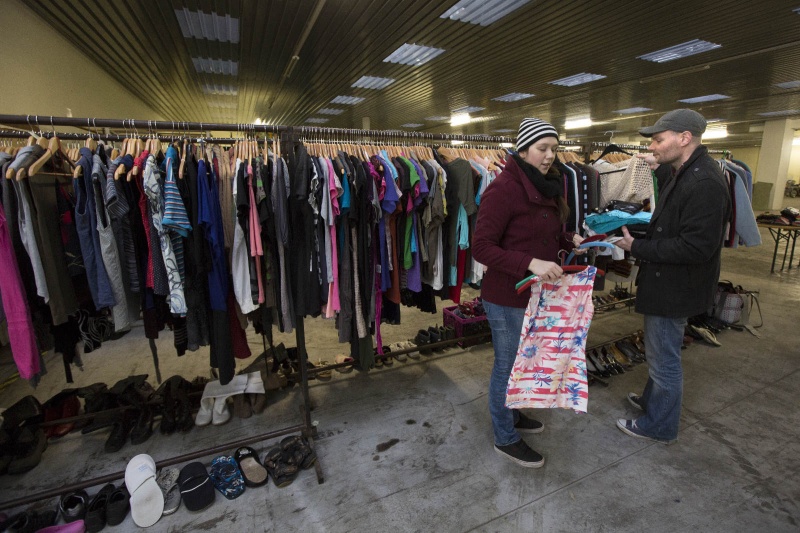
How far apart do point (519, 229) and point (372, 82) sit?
26.0 ft

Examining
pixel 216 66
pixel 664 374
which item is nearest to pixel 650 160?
pixel 664 374

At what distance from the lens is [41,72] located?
4.74 meters

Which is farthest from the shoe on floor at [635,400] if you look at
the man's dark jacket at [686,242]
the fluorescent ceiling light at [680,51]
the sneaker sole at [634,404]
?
the fluorescent ceiling light at [680,51]

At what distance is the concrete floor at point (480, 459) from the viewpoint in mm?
1762

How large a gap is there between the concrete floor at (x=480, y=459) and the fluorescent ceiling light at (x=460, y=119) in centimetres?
1078

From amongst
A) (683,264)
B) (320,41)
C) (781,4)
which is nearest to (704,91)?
(781,4)

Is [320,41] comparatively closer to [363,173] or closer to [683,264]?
[363,173]

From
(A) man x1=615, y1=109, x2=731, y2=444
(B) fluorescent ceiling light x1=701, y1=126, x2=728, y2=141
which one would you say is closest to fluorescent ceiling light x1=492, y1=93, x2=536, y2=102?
(A) man x1=615, y1=109, x2=731, y2=444

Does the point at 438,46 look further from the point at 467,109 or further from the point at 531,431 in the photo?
the point at 531,431

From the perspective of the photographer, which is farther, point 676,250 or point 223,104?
point 223,104

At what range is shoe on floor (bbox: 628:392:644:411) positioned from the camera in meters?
2.60

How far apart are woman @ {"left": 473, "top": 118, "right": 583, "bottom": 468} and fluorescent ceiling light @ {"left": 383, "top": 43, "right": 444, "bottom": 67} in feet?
17.7

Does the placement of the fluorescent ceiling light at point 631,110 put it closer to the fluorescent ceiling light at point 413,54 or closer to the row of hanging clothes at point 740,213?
the fluorescent ceiling light at point 413,54

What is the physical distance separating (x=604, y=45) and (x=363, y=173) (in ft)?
20.1
